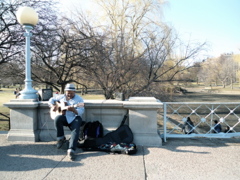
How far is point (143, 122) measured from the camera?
14.6 feet

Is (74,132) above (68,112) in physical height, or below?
below

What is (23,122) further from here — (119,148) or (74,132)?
(119,148)

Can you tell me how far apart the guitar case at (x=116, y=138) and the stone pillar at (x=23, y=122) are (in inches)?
53.9

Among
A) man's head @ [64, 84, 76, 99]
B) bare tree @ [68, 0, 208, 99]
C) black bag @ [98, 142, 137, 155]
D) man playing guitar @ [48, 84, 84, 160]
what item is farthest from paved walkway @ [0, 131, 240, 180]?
bare tree @ [68, 0, 208, 99]

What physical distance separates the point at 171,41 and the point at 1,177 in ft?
40.5

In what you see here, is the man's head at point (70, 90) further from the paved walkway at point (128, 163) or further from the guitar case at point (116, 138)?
the paved walkway at point (128, 163)

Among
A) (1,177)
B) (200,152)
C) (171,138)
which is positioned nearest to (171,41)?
(171,138)

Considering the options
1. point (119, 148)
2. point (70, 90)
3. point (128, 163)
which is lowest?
point (128, 163)

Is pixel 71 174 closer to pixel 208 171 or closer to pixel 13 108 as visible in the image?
pixel 208 171

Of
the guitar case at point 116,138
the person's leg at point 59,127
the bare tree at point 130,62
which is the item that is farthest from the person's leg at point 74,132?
the bare tree at point 130,62

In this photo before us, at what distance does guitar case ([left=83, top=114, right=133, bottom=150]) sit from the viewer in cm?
419

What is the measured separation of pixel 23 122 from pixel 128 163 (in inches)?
107

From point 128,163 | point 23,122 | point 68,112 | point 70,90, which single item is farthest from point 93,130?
point 23,122

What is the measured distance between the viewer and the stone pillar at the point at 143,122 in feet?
14.4
